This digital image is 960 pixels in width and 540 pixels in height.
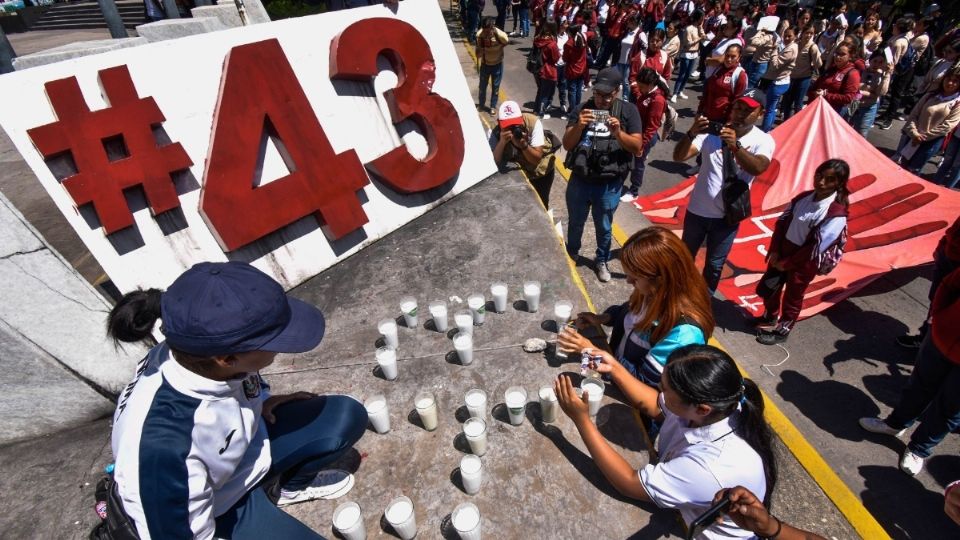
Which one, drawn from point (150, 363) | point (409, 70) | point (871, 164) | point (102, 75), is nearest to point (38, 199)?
point (102, 75)

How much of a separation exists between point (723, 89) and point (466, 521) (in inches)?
300

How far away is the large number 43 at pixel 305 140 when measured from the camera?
421cm

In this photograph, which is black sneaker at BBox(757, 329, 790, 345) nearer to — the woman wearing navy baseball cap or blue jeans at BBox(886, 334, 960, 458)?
blue jeans at BBox(886, 334, 960, 458)

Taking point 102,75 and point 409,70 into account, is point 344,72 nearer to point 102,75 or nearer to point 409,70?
point 409,70

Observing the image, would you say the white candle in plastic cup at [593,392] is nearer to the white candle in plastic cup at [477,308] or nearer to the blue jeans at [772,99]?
the white candle in plastic cup at [477,308]

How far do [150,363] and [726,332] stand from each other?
5.05 meters

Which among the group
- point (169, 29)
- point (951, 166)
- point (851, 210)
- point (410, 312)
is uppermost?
point (169, 29)

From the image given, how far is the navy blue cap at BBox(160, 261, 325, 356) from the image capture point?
1776 mm

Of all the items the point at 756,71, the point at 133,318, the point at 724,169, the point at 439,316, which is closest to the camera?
the point at 133,318

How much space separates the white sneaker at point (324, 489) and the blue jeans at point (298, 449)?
0.04m

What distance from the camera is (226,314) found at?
1.80 m

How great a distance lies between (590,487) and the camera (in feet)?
8.89

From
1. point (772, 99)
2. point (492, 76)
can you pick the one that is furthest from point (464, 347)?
point (772, 99)

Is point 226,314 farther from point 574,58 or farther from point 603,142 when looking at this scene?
point 574,58
